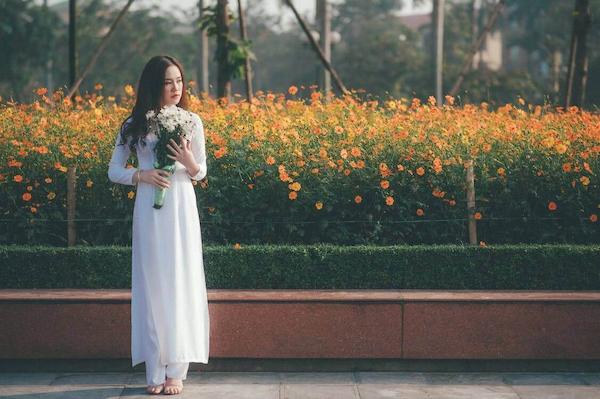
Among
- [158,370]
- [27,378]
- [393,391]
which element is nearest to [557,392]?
[393,391]

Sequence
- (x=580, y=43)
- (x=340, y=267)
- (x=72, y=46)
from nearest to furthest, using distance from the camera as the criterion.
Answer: (x=340, y=267) → (x=580, y=43) → (x=72, y=46)

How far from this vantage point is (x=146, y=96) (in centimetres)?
534

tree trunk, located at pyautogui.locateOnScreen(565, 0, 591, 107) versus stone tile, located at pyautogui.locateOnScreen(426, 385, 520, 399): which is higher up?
tree trunk, located at pyautogui.locateOnScreen(565, 0, 591, 107)

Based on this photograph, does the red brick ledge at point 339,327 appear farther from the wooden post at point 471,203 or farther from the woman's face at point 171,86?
the woman's face at point 171,86

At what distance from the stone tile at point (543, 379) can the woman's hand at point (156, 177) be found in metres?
2.35

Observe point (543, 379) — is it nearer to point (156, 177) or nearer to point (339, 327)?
point (339, 327)

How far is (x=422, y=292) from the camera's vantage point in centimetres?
620

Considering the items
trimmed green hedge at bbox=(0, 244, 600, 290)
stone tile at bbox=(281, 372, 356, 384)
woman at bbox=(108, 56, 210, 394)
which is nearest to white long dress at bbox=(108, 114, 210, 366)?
woman at bbox=(108, 56, 210, 394)

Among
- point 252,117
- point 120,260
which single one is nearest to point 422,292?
point 120,260

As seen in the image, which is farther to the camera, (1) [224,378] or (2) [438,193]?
(2) [438,193]

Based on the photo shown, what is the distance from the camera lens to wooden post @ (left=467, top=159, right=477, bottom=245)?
6.84 metres

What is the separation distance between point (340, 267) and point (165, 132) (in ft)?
5.72

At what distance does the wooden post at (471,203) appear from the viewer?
6840mm

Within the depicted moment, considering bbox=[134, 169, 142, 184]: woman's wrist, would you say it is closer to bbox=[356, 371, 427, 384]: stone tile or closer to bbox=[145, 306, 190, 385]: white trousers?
bbox=[145, 306, 190, 385]: white trousers
